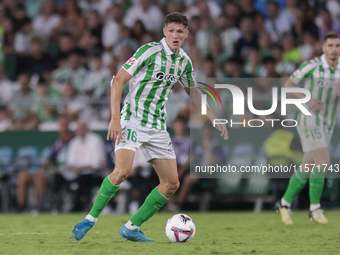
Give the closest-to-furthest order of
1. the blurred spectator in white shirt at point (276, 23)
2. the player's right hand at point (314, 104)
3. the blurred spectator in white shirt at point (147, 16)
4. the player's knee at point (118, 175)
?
1. the player's knee at point (118, 175)
2. the player's right hand at point (314, 104)
3. the blurred spectator in white shirt at point (276, 23)
4. the blurred spectator in white shirt at point (147, 16)

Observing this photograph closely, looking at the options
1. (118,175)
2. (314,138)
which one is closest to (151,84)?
(118,175)

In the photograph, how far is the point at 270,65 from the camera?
11188 millimetres

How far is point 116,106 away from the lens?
206 inches

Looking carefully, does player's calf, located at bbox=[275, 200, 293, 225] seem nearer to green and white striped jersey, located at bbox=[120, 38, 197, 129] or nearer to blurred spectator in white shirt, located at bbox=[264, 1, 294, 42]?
green and white striped jersey, located at bbox=[120, 38, 197, 129]

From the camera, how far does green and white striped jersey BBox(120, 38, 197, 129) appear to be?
18.2 ft

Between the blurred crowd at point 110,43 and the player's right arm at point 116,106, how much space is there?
478 cm

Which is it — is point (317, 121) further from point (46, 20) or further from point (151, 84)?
point (46, 20)

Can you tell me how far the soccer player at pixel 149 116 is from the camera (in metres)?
Answer: 5.40

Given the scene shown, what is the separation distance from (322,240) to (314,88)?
290 centimetres

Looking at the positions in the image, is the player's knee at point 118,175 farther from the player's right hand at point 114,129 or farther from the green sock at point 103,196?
the player's right hand at point 114,129

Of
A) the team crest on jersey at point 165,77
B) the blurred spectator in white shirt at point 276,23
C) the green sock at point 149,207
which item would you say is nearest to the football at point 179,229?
the green sock at point 149,207

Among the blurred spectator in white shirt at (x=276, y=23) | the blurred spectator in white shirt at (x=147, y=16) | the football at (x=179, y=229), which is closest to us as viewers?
the football at (x=179, y=229)

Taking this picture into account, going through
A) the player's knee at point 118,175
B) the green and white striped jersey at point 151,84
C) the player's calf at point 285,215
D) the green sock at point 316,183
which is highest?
the green and white striped jersey at point 151,84

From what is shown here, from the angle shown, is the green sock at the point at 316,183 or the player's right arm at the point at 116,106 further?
the green sock at the point at 316,183
